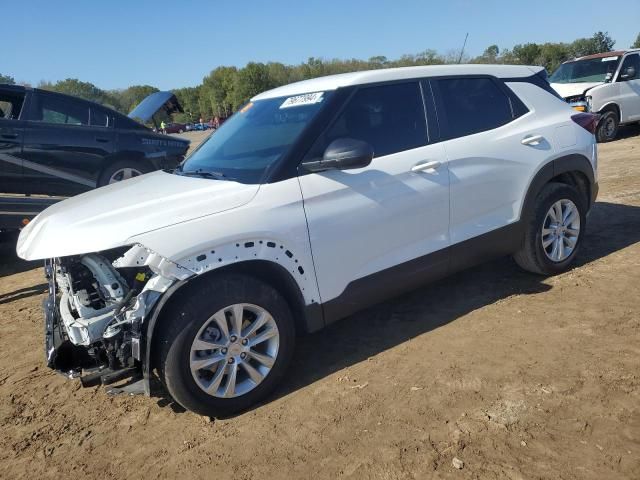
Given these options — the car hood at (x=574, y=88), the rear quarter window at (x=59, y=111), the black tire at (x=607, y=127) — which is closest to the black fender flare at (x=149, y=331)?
the rear quarter window at (x=59, y=111)

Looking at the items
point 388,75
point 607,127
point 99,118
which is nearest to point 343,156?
point 388,75

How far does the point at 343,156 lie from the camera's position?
312 cm

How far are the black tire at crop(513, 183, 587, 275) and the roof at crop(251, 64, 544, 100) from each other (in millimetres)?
1051

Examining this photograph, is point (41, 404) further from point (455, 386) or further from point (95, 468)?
point (455, 386)

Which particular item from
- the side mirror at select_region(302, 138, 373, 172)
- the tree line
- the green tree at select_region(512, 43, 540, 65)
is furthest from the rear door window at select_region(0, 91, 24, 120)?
the green tree at select_region(512, 43, 540, 65)

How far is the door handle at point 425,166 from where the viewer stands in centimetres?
362

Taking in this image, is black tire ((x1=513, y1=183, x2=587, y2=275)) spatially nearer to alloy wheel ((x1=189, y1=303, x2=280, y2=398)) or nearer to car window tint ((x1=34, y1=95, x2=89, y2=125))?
alloy wheel ((x1=189, y1=303, x2=280, y2=398))

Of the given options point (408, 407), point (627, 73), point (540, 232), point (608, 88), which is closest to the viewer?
point (408, 407)

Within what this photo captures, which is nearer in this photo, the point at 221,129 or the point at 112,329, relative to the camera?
the point at 112,329

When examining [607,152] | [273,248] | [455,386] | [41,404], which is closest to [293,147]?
[273,248]

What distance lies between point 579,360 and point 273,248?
6.74 ft

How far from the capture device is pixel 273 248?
10.1 feet

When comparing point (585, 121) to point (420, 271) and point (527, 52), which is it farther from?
point (527, 52)

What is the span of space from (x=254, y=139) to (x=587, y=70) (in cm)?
1222
